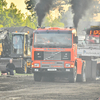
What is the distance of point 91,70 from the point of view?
24.8 meters

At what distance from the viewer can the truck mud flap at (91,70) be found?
2467cm

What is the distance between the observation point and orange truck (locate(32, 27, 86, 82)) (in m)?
21.6

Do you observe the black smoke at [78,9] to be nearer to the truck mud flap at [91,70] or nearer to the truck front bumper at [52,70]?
the truck mud flap at [91,70]

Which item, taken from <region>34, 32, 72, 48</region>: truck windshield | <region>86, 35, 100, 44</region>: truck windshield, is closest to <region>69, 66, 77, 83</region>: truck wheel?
<region>34, 32, 72, 48</region>: truck windshield

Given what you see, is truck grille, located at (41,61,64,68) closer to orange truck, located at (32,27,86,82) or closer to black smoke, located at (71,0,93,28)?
orange truck, located at (32,27,86,82)

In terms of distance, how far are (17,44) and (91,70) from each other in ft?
31.6

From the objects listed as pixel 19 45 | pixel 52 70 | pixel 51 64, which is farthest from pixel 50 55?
pixel 19 45

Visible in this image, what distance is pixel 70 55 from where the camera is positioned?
2161 cm

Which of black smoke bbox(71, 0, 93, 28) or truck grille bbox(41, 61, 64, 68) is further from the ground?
black smoke bbox(71, 0, 93, 28)

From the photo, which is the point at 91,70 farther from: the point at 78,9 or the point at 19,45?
the point at 78,9

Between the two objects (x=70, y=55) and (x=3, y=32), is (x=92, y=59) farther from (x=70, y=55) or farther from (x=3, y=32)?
(x=3, y=32)

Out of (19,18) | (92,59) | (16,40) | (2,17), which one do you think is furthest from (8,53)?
(19,18)

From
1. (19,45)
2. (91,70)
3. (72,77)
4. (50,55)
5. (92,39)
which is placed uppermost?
(92,39)

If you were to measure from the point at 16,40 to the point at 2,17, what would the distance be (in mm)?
42749
